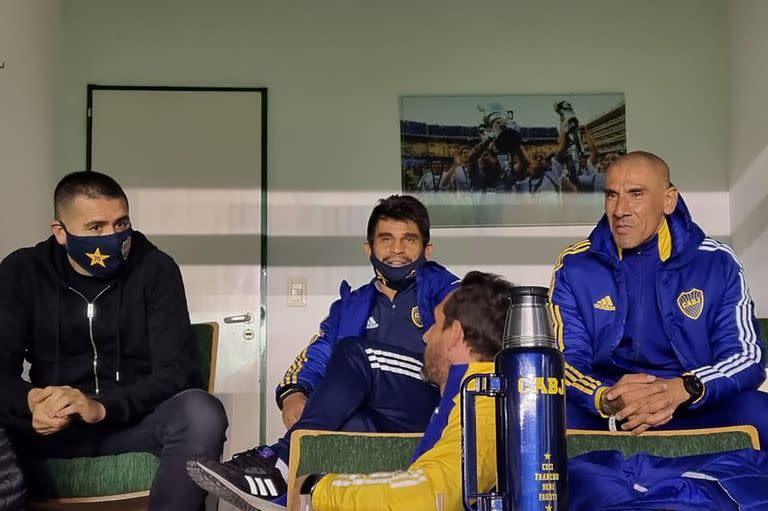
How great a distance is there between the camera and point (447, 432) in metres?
2.17

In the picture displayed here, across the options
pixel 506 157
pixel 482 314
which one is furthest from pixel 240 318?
pixel 482 314

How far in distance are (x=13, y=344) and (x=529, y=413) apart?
2377mm

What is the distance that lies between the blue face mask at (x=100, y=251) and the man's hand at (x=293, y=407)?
78cm

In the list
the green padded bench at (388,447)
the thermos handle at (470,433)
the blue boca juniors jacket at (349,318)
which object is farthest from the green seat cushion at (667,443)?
the blue boca juniors jacket at (349,318)

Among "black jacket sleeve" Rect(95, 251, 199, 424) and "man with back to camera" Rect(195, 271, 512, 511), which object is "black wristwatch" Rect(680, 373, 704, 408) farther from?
"black jacket sleeve" Rect(95, 251, 199, 424)

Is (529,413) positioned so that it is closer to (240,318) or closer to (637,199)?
(637,199)

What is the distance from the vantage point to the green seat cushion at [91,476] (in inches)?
130

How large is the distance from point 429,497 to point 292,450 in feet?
1.58

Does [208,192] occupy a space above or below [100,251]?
above

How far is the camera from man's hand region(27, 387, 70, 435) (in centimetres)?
317

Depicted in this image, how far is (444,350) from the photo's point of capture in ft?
7.68

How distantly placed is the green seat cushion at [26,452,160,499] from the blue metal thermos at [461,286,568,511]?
1990mm

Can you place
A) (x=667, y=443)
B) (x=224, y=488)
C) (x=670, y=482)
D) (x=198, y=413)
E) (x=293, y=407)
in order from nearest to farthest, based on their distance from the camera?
(x=670, y=482)
(x=667, y=443)
(x=224, y=488)
(x=198, y=413)
(x=293, y=407)

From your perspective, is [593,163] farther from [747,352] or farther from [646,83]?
[747,352]
